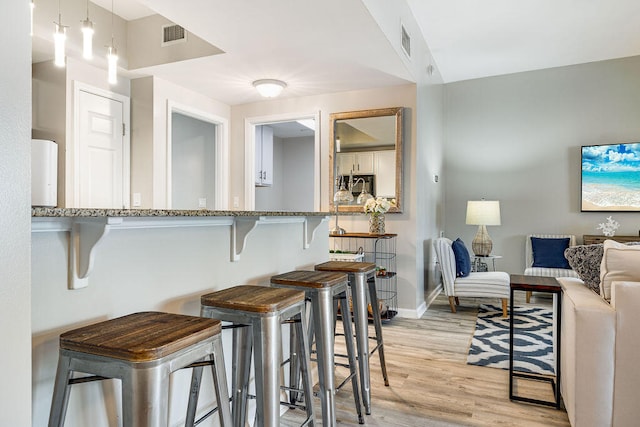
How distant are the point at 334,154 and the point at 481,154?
8.36ft

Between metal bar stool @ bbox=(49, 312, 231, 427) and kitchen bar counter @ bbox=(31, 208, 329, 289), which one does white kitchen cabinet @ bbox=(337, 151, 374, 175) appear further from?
metal bar stool @ bbox=(49, 312, 231, 427)

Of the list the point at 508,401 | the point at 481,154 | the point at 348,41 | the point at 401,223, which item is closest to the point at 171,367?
the point at 508,401

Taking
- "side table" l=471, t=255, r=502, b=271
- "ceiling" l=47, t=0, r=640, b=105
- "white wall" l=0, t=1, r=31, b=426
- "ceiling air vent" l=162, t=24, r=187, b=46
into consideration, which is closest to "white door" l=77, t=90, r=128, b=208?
"ceiling" l=47, t=0, r=640, b=105

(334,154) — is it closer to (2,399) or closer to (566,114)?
(566,114)

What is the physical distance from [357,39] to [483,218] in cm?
303

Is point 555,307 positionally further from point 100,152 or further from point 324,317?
point 100,152

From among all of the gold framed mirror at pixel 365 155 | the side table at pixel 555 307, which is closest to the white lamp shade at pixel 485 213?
the gold framed mirror at pixel 365 155

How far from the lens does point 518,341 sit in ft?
11.3

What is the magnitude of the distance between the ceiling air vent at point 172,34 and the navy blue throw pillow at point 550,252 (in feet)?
15.4

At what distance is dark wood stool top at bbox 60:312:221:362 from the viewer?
3.26 feet

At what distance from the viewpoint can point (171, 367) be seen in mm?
1039

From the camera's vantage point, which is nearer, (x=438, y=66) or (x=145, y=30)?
(x=145, y=30)

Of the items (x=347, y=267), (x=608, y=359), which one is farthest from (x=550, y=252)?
(x=347, y=267)

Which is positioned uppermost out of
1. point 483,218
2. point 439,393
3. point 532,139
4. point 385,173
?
point 532,139
